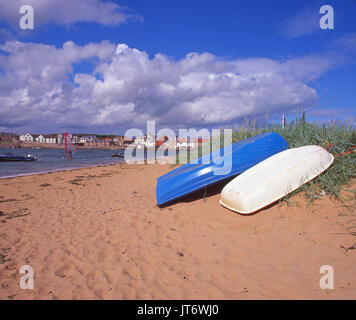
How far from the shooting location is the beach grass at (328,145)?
3281 mm

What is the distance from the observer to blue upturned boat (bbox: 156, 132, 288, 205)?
12.2ft

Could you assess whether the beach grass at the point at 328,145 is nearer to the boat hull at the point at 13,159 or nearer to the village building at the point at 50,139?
the boat hull at the point at 13,159

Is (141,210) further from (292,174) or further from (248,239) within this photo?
(292,174)

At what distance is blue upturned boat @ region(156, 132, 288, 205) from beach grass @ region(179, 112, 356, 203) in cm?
71

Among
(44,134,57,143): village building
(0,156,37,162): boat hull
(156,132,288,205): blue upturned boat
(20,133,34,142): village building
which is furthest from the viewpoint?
(44,134,57,143): village building

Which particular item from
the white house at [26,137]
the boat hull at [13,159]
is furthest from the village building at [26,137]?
the boat hull at [13,159]

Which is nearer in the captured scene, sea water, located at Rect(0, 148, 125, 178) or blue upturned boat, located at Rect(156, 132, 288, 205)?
blue upturned boat, located at Rect(156, 132, 288, 205)

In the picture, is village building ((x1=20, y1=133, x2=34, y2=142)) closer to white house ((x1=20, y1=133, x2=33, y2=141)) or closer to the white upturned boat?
white house ((x1=20, y1=133, x2=33, y2=141))

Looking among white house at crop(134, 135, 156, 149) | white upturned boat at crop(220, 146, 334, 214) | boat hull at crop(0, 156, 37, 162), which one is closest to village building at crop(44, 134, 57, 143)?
white house at crop(134, 135, 156, 149)

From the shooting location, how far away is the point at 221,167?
3689 mm

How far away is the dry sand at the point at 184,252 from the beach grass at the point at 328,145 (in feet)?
0.69

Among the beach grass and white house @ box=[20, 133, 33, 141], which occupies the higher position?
white house @ box=[20, 133, 33, 141]

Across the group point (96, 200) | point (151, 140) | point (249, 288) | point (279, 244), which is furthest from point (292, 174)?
point (151, 140)

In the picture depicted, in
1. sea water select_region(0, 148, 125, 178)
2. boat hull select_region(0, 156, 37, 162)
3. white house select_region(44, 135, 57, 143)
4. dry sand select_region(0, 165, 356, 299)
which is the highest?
white house select_region(44, 135, 57, 143)
